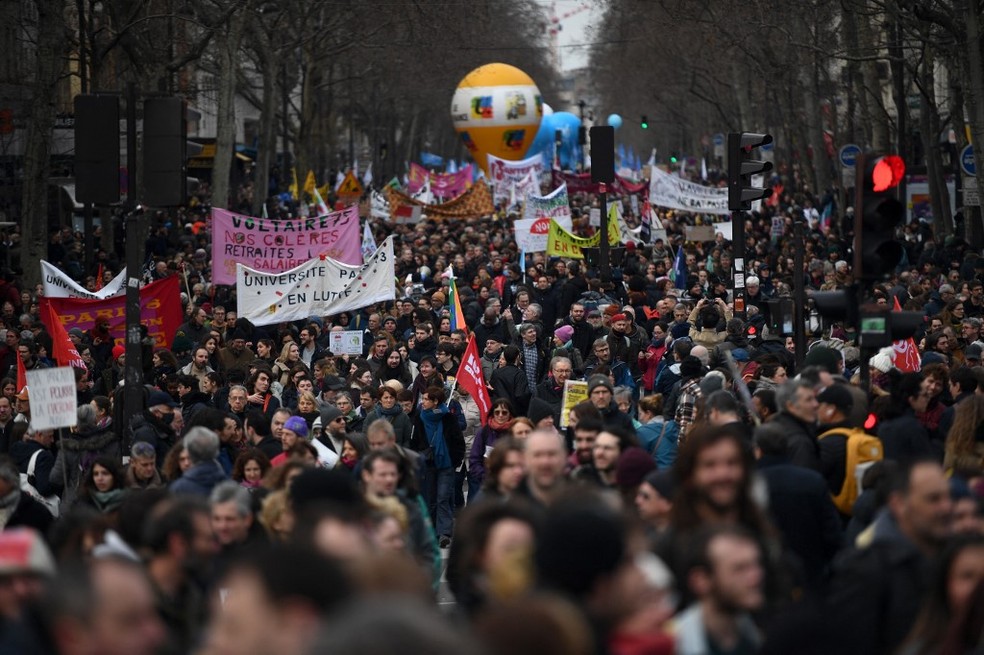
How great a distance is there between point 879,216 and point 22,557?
652cm

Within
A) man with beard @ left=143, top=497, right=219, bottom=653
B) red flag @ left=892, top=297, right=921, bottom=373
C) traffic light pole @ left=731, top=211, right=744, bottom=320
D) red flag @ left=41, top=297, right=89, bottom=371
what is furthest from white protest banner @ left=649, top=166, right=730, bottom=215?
man with beard @ left=143, top=497, right=219, bottom=653

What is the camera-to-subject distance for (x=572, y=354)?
16.2 metres

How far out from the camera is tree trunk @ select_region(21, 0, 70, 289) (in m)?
25.6

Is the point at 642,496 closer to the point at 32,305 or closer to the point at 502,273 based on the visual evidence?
the point at 32,305

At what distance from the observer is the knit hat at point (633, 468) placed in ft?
26.2

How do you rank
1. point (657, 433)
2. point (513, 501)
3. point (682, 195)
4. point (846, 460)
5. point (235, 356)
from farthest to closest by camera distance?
point (682, 195) < point (235, 356) < point (657, 433) < point (846, 460) < point (513, 501)

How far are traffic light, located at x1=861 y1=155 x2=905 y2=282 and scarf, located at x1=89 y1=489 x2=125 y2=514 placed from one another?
14.1 ft

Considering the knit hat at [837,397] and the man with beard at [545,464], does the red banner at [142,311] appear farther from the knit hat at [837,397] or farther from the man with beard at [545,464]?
the man with beard at [545,464]

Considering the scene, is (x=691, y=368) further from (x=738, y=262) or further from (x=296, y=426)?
(x=738, y=262)

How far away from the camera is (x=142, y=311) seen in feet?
59.0

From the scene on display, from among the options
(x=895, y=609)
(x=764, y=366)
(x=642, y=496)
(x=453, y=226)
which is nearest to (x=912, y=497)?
(x=895, y=609)

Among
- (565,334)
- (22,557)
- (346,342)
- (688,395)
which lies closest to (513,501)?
(22,557)

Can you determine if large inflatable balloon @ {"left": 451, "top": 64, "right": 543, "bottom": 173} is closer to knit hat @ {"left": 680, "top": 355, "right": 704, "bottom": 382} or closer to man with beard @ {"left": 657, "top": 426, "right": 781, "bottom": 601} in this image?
knit hat @ {"left": 680, "top": 355, "right": 704, "bottom": 382}

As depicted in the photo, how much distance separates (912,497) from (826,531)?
55.9 inches
